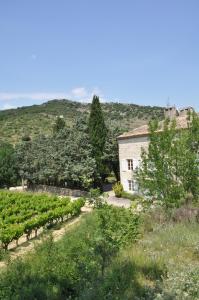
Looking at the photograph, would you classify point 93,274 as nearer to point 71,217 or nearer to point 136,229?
point 136,229

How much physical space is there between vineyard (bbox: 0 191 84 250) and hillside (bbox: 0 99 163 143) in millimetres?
41393

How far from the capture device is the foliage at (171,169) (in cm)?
1545

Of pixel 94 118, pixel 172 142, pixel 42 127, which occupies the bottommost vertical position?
pixel 172 142

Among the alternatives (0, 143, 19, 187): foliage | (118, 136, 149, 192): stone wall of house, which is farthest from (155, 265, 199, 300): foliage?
(0, 143, 19, 187): foliage

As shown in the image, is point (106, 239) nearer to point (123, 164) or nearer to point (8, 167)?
point (123, 164)

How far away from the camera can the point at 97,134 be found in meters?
37.9

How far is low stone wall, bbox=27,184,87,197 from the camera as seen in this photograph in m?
37.1

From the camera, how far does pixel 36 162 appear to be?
1628 inches

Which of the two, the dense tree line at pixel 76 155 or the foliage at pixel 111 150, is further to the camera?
the foliage at pixel 111 150

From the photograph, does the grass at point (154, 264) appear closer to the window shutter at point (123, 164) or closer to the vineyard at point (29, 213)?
the vineyard at point (29, 213)

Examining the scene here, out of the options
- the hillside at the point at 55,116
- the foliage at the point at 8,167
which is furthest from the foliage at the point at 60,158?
the hillside at the point at 55,116

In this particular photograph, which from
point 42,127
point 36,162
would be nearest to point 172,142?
point 36,162

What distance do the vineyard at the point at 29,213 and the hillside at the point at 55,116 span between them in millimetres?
41393

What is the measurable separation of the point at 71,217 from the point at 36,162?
15.2 metres
